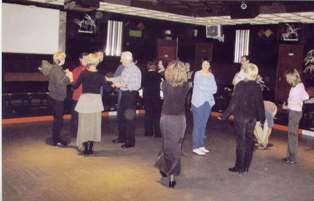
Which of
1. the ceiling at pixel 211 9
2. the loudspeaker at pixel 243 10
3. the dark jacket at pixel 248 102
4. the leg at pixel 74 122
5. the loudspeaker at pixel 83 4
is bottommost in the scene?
the leg at pixel 74 122

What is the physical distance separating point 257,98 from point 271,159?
5.77 ft

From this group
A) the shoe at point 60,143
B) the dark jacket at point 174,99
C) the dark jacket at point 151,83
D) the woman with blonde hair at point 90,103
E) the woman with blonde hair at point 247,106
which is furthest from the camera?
the dark jacket at point 151,83

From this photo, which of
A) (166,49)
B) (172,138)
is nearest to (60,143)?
(172,138)

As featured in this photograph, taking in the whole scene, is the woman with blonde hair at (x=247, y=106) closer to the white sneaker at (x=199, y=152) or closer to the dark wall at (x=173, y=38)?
the white sneaker at (x=199, y=152)

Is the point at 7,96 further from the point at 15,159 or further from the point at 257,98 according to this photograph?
the point at 257,98

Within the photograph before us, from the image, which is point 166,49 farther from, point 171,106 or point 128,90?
point 171,106

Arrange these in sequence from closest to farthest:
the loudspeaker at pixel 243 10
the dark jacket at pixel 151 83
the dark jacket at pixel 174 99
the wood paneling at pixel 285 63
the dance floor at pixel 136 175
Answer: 1. the dance floor at pixel 136 175
2. the dark jacket at pixel 174 99
3. the dark jacket at pixel 151 83
4. the loudspeaker at pixel 243 10
5. the wood paneling at pixel 285 63

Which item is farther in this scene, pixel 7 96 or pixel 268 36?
pixel 268 36

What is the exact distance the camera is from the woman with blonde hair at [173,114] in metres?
4.67

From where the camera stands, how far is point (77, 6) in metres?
7.42

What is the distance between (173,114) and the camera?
467 cm

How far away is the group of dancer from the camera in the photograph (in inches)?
186

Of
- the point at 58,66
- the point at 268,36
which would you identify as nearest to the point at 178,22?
the point at 268,36

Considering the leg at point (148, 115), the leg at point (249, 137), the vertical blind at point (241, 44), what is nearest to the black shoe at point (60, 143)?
the leg at point (148, 115)
